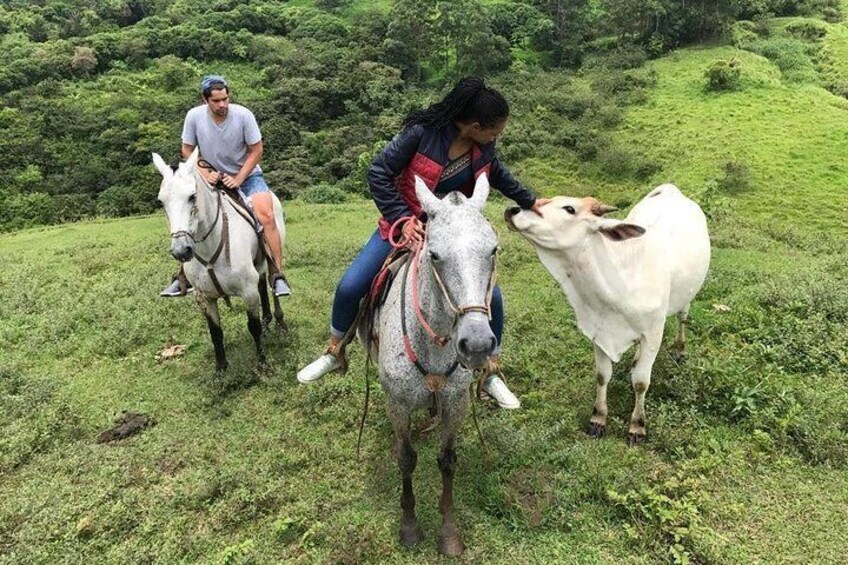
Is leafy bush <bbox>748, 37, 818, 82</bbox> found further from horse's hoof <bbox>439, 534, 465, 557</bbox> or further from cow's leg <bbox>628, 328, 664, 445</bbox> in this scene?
horse's hoof <bbox>439, 534, 465, 557</bbox>

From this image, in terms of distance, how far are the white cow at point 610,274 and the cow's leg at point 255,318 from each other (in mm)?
2854

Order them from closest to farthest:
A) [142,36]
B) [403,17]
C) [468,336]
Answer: [468,336] → [403,17] → [142,36]

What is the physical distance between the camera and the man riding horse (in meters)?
5.60

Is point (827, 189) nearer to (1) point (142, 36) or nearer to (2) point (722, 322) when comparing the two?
(2) point (722, 322)

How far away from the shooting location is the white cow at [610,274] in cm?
428

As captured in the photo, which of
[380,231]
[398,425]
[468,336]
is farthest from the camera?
[380,231]

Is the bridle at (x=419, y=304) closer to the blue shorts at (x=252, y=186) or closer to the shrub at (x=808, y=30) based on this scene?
the blue shorts at (x=252, y=186)

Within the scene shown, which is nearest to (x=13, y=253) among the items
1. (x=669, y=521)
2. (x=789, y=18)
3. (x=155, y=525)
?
(x=155, y=525)

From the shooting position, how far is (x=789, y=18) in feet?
126

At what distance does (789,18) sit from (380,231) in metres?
46.5

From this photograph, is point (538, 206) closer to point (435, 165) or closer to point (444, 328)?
point (435, 165)

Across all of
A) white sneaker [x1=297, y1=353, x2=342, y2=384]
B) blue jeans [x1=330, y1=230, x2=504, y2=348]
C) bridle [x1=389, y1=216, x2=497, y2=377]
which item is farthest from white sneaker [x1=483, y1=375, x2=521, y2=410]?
white sneaker [x1=297, y1=353, x2=342, y2=384]

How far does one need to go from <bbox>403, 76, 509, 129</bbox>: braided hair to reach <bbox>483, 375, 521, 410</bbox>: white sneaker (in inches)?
70.2

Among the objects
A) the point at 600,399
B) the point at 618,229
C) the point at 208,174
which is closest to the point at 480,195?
the point at 618,229
